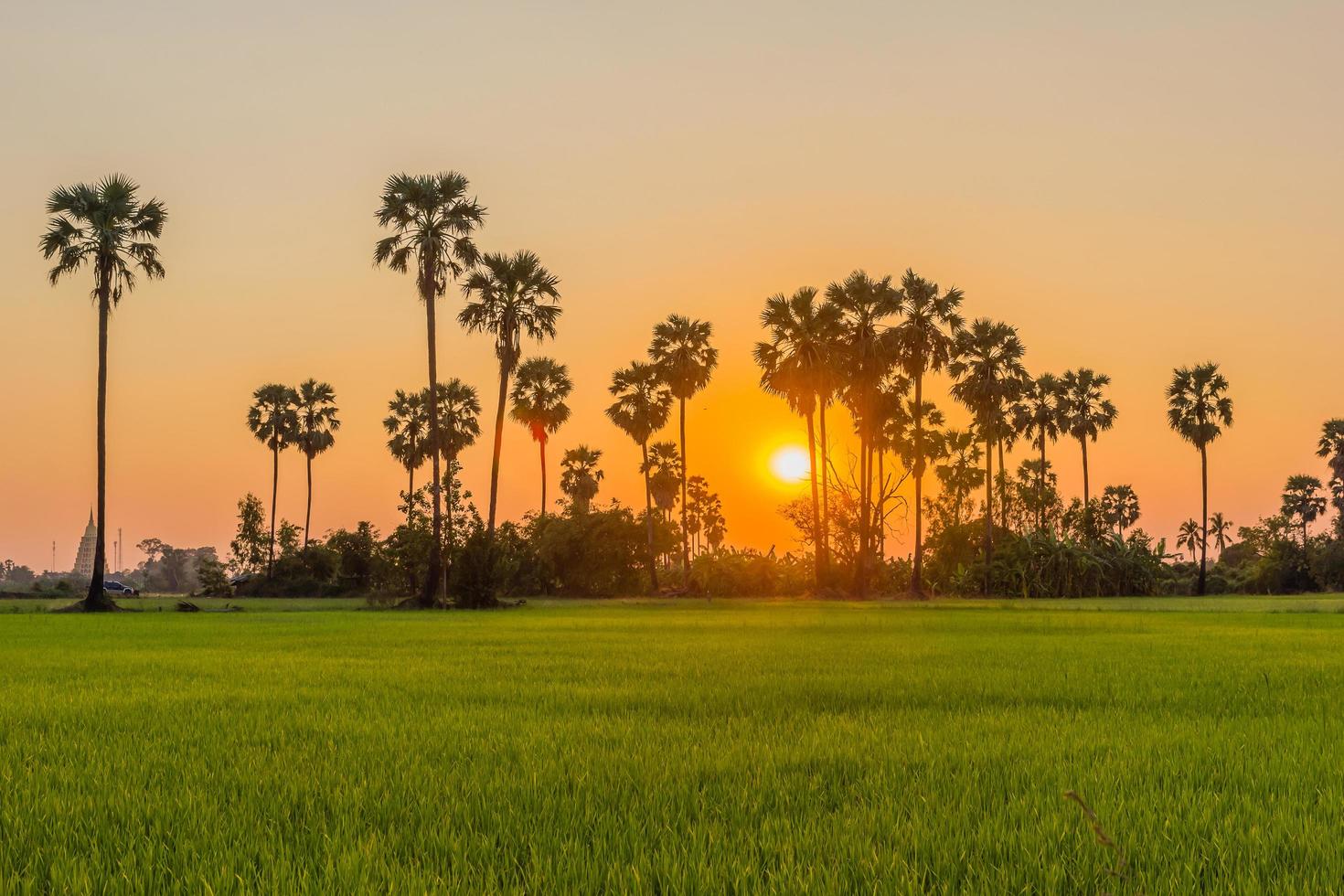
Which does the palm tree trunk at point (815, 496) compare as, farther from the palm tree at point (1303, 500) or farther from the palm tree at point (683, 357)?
the palm tree at point (1303, 500)

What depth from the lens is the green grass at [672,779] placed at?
13.4 feet

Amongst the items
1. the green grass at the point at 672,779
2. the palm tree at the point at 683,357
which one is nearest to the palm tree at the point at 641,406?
the palm tree at the point at 683,357

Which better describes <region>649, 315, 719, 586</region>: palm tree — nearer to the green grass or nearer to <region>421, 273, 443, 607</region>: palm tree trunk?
<region>421, 273, 443, 607</region>: palm tree trunk

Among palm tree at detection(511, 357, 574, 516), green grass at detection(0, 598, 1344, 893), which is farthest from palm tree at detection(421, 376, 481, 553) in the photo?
green grass at detection(0, 598, 1344, 893)

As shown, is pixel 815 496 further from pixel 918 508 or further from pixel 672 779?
pixel 672 779

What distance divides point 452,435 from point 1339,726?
81461 mm

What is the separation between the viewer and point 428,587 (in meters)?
49.9

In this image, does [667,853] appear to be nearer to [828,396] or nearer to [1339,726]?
[1339,726]

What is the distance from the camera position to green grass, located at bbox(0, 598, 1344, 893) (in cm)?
407

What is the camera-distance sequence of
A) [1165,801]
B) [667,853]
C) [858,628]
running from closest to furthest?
1. [667,853]
2. [1165,801]
3. [858,628]

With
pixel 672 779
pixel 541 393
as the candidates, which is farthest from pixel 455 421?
pixel 672 779

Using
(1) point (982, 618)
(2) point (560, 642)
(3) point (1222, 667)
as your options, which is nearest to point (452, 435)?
(1) point (982, 618)

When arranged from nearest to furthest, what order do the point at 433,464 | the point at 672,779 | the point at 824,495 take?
the point at 672,779, the point at 433,464, the point at 824,495

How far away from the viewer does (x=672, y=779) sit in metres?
5.97
